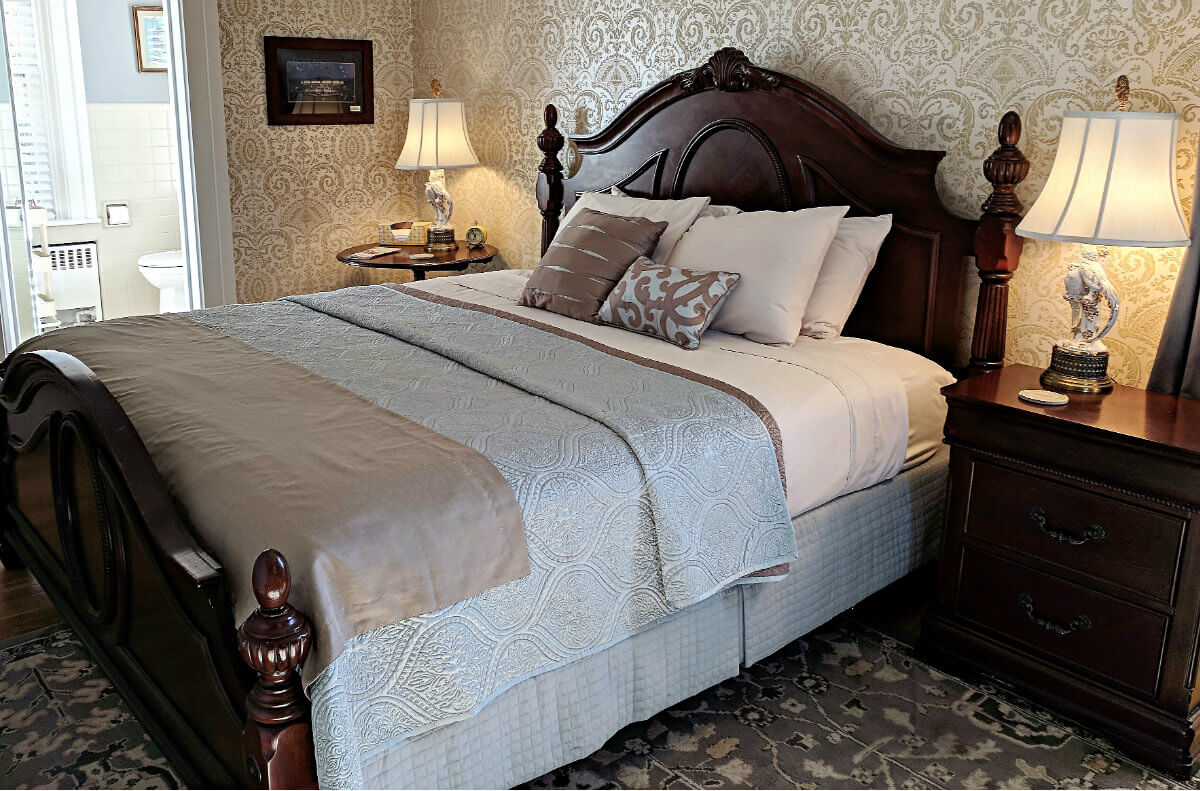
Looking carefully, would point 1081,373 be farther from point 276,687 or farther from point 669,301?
point 276,687

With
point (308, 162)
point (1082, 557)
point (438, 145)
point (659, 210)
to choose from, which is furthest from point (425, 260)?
point (1082, 557)

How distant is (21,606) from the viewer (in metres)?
2.78

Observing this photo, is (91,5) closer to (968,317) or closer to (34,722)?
(34,722)

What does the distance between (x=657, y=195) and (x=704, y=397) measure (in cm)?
157

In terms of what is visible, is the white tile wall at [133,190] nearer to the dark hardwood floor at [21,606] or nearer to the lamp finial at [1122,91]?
the dark hardwood floor at [21,606]

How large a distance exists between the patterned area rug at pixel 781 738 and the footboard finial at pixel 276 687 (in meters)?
0.67

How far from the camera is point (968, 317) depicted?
288cm

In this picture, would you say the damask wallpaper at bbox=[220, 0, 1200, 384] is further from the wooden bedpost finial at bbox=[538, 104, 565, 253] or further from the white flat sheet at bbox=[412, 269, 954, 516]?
the white flat sheet at bbox=[412, 269, 954, 516]

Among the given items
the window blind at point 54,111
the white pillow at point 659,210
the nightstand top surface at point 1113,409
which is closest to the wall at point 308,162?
the window blind at point 54,111

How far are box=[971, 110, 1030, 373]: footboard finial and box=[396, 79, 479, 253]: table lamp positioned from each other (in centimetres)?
262

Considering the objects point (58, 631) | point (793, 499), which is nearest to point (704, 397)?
point (793, 499)

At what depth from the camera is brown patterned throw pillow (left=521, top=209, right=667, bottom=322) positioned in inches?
123

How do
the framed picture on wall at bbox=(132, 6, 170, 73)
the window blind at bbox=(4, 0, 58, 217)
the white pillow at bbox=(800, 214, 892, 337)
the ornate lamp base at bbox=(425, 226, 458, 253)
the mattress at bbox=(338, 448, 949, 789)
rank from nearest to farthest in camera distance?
the mattress at bbox=(338, 448, 949, 789)
the white pillow at bbox=(800, 214, 892, 337)
the ornate lamp base at bbox=(425, 226, 458, 253)
the window blind at bbox=(4, 0, 58, 217)
the framed picture on wall at bbox=(132, 6, 170, 73)

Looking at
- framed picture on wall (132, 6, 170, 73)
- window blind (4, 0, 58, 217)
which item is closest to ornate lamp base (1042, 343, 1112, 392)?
window blind (4, 0, 58, 217)
